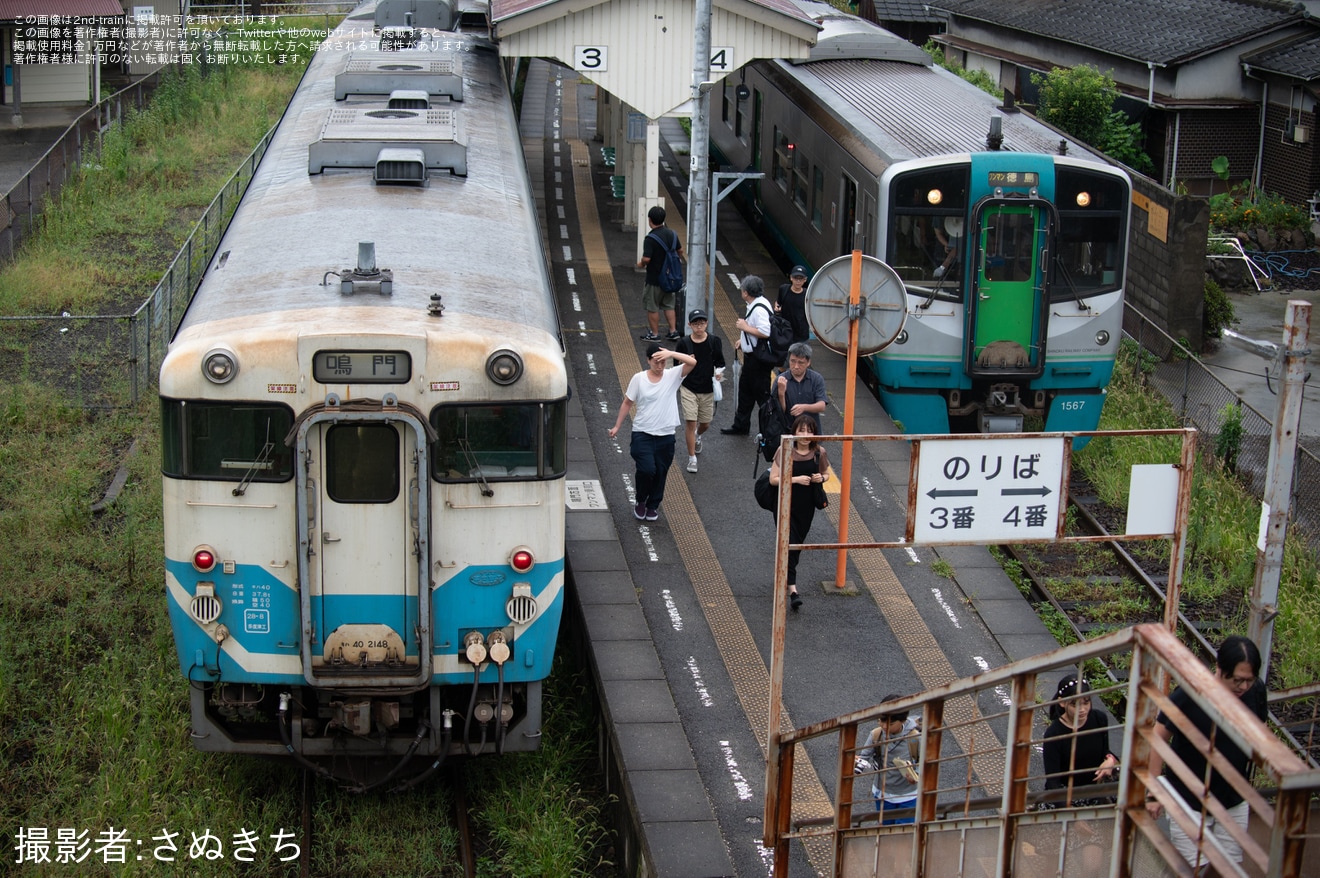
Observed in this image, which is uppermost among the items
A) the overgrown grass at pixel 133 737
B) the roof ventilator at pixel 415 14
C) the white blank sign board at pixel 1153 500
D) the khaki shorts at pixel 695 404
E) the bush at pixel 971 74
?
the roof ventilator at pixel 415 14

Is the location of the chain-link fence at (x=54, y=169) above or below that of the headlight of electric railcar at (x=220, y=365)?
below

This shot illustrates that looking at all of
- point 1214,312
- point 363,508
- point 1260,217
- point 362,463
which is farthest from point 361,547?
point 1260,217

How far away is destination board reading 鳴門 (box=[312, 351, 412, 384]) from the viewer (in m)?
8.08

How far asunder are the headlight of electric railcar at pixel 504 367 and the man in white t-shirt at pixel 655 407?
3251 mm

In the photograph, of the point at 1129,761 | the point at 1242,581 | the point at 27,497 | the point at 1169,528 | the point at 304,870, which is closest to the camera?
the point at 1129,761

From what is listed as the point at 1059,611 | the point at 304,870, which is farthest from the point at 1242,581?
the point at 304,870

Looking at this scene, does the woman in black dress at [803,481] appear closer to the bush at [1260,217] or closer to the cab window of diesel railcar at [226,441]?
the cab window of diesel railcar at [226,441]

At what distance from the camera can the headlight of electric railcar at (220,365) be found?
8.08 meters

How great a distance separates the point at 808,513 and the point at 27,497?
24.6 feet

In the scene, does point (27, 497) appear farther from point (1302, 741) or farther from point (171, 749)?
point (1302, 741)

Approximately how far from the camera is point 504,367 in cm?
831

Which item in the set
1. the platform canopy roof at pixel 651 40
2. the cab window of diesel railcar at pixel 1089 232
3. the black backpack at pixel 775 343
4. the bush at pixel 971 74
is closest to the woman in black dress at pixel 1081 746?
the black backpack at pixel 775 343

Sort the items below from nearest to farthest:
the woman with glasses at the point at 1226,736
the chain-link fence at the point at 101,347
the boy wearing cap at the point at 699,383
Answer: the woman with glasses at the point at 1226,736, the boy wearing cap at the point at 699,383, the chain-link fence at the point at 101,347

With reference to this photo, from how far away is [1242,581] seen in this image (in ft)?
42.4
